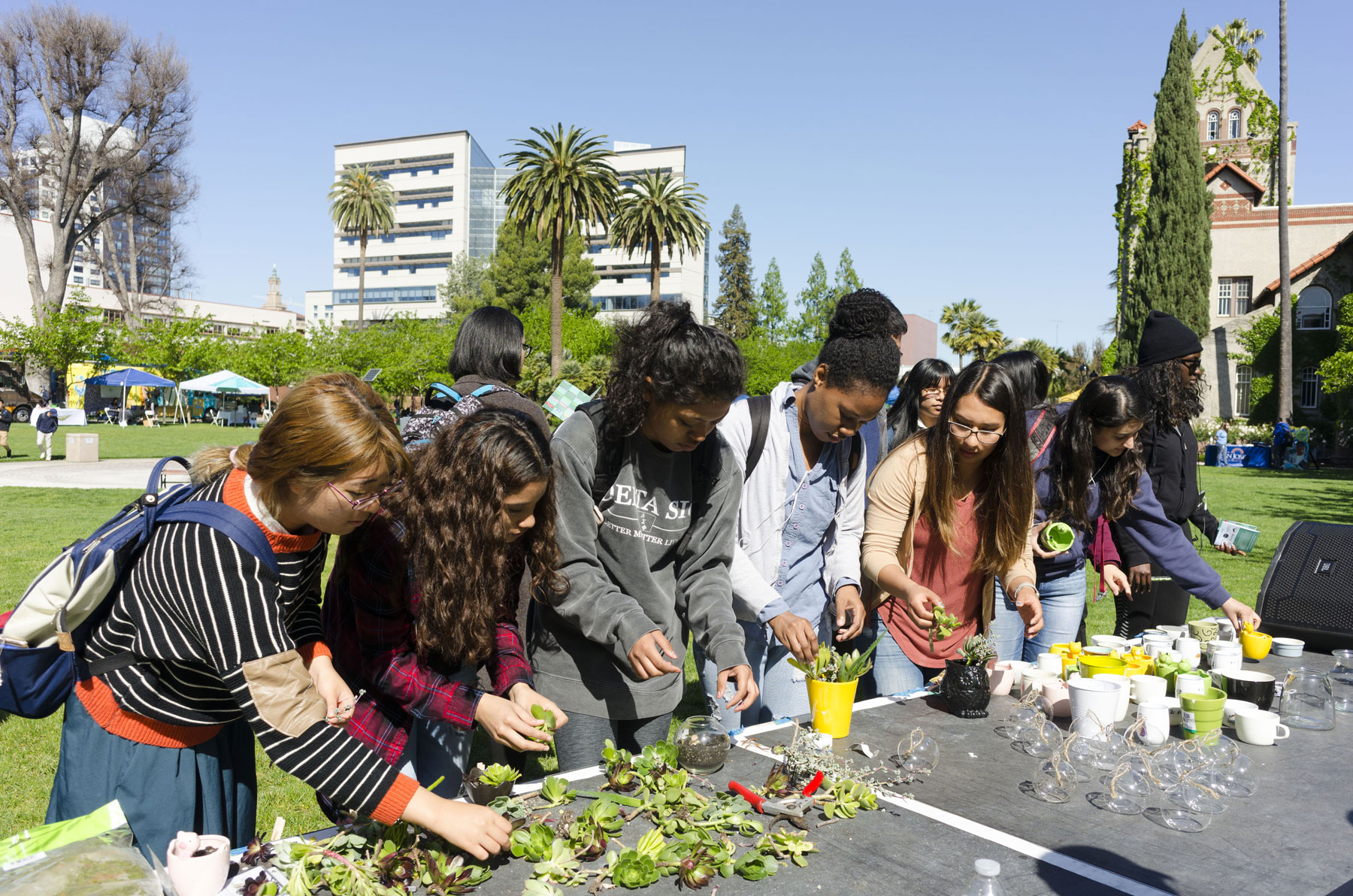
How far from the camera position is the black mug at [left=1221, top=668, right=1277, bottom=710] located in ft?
8.30

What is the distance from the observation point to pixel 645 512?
2.36m

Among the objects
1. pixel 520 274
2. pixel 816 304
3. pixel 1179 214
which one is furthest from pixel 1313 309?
pixel 520 274

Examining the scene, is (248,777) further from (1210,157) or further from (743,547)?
(1210,157)

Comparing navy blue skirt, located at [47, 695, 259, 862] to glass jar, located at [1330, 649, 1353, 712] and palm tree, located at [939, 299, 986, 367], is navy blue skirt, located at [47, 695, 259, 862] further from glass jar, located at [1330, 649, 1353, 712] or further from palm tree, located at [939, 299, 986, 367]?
palm tree, located at [939, 299, 986, 367]

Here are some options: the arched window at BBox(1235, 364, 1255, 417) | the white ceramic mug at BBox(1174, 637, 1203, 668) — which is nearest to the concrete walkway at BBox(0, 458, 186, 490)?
the white ceramic mug at BBox(1174, 637, 1203, 668)

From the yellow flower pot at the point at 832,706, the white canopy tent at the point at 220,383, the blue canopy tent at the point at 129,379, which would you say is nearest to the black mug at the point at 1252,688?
the yellow flower pot at the point at 832,706

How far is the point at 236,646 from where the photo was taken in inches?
62.1

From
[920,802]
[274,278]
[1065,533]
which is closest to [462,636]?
[920,802]

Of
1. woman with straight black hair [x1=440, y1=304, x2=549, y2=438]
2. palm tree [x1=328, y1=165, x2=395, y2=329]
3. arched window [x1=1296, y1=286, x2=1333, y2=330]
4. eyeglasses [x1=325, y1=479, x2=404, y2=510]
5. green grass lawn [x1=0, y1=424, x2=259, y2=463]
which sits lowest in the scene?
green grass lawn [x1=0, y1=424, x2=259, y2=463]

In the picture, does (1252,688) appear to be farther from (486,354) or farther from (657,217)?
(657,217)

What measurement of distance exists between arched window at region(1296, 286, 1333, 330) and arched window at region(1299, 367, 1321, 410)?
146cm

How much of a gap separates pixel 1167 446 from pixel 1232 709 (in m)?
1.75

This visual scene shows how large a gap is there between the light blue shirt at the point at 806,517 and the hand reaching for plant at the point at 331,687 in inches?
56.2

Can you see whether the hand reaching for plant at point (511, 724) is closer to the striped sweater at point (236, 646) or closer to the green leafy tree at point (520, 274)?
the striped sweater at point (236, 646)
